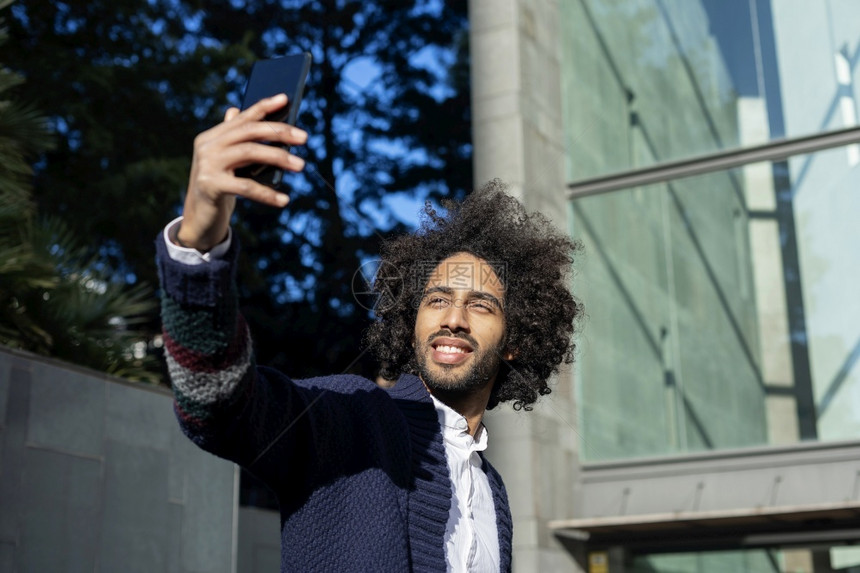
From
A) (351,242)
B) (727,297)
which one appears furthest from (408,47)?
(727,297)

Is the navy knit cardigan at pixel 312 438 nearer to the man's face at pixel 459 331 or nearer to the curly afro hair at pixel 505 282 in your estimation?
the man's face at pixel 459 331

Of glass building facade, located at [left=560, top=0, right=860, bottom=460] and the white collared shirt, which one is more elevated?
glass building facade, located at [left=560, top=0, right=860, bottom=460]

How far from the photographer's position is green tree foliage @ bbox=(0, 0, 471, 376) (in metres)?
10.9

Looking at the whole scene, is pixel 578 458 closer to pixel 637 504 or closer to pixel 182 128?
pixel 637 504

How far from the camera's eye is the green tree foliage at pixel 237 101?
1085cm

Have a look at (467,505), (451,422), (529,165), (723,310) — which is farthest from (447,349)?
(529,165)

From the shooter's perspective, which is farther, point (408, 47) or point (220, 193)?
point (408, 47)

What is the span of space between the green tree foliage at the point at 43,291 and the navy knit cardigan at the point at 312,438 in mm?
4560

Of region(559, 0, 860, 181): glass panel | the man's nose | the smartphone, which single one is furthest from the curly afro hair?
region(559, 0, 860, 181): glass panel

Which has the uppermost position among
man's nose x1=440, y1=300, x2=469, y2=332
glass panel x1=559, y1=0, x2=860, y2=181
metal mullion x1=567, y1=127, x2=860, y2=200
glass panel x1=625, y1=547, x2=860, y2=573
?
glass panel x1=559, y1=0, x2=860, y2=181

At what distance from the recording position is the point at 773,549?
814cm

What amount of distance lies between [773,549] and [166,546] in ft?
14.7

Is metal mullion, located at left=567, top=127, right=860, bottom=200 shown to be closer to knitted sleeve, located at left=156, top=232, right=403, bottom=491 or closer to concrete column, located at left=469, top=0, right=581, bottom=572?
concrete column, located at left=469, top=0, right=581, bottom=572

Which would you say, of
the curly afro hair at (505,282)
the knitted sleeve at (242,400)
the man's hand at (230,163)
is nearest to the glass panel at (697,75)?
the curly afro hair at (505,282)
